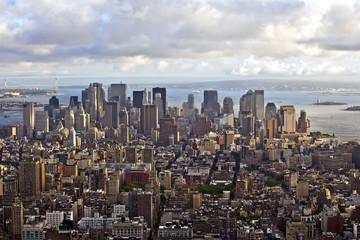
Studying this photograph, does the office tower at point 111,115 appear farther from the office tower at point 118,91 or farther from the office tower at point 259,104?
the office tower at point 259,104

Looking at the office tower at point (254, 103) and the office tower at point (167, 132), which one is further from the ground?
the office tower at point (254, 103)

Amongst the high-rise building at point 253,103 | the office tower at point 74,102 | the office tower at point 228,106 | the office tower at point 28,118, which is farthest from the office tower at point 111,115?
the high-rise building at point 253,103

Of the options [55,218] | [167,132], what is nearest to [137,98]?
[167,132]

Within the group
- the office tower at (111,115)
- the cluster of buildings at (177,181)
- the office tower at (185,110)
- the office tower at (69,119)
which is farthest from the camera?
the office tower at (185,110)

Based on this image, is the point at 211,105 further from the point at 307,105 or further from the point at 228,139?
the point at 228,139

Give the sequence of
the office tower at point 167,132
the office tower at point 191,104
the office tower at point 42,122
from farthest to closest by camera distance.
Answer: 1. the office tower at point 191,104
2. the office tower at point 42,122
3. the office tower at point 167,132
